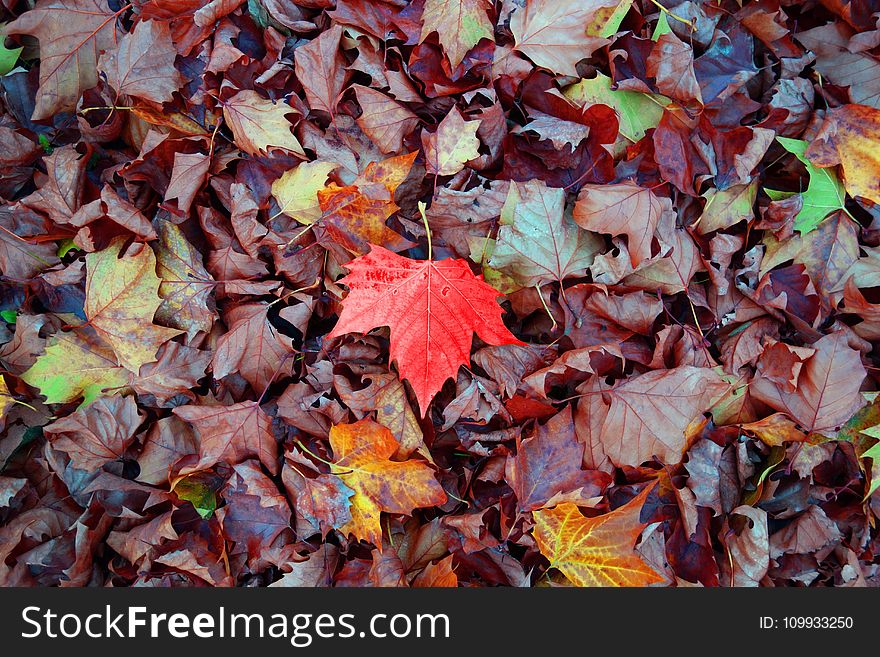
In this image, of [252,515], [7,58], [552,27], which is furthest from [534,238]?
[7,58]

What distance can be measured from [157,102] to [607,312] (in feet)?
4.08

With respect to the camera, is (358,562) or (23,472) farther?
(23,472)

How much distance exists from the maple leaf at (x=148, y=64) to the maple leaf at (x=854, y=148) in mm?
1626

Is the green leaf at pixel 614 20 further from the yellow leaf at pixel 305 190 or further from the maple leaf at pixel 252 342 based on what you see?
the maple leaf at pixel 252 342

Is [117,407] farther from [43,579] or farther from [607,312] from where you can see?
[607,312]

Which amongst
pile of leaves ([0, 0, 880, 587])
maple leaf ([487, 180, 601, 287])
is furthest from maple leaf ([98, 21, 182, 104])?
maple leaf ([487, 180, 601, 287])

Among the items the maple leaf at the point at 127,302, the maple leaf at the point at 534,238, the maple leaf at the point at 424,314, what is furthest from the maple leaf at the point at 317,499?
the maple leaf at the point at 534,238

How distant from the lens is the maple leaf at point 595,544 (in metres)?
1.50

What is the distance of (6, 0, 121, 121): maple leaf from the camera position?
5.62ft

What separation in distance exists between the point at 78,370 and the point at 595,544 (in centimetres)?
136

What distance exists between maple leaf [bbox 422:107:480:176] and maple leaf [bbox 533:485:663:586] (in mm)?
849

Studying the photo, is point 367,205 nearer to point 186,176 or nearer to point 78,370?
point 186,176

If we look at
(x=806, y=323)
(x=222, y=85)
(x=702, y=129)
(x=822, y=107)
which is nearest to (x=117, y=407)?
(x=222, y=85)

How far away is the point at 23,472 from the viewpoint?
5.76 feet
